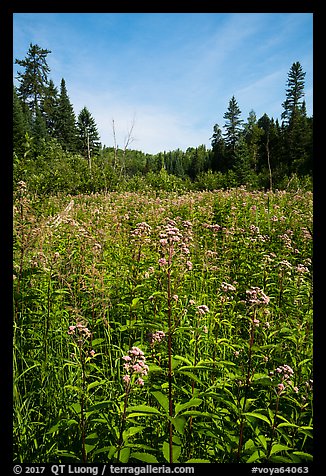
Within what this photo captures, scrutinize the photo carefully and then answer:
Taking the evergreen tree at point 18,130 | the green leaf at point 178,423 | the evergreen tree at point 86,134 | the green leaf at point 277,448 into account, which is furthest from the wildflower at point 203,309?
the evergreen tree at point 86,134

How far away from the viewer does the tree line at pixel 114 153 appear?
888 centimetres

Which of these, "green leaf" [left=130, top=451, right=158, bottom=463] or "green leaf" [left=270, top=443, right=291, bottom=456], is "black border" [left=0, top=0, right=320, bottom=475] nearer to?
"green leaf" [left=270, top=443, right=291, bottom=456]

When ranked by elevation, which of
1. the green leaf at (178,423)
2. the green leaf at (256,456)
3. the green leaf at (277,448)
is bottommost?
→ the green leaf at (256,456)

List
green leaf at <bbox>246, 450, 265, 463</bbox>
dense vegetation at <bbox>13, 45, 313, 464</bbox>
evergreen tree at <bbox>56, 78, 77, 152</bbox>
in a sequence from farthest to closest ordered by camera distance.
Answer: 1. evergreen tree at <bbox>56, 78, 77, 152</bbox>
2. dense vegetation at <bbox>13, 45, 313, 464</bbox>
3. green leaf at <bbox>246, 450, 265, 463</bbox>

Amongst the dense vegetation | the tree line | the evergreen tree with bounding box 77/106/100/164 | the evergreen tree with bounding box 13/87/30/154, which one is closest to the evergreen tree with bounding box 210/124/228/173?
the tree line

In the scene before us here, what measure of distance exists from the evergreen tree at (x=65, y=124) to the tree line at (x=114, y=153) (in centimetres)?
17

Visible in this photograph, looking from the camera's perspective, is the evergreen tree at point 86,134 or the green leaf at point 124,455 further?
the evergreen tree at point 86,134

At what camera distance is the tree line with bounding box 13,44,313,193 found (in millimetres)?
8875

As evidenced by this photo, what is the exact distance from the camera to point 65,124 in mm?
50375

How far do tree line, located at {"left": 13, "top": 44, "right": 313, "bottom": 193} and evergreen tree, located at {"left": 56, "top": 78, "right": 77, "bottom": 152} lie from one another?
0.54ft

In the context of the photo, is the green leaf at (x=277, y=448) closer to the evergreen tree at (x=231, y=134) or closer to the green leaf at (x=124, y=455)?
the green leaf at (x=124, y=455)

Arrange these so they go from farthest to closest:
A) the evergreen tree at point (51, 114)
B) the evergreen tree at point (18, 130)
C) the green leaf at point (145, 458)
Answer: the evergreen tree at point (51, 114) → the evergreen tree at point (18, 130) → the green leaf at point (145, 458)

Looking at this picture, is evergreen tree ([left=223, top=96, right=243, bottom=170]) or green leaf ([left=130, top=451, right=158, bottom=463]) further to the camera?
evergreen tree ([left=223, top=96, right=243, bottom=170])
